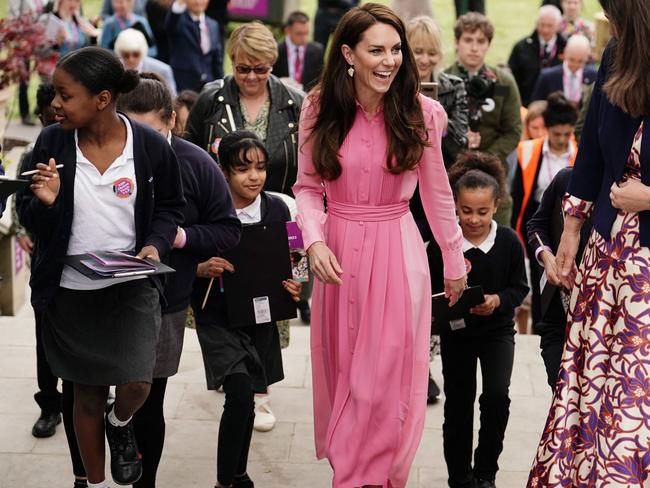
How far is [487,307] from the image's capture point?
559 centimetres

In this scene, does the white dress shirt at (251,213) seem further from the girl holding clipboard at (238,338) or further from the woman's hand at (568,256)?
the woman's hand at (568,256)

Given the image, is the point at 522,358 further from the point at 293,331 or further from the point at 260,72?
the point at 260,72

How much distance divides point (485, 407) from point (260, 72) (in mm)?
2472

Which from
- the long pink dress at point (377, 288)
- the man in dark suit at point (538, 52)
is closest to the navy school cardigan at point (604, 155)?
the long pink dress at point (377, 288)

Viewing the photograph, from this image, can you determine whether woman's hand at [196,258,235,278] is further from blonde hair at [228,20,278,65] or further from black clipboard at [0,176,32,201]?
blonde hair at [228,20,278,65]

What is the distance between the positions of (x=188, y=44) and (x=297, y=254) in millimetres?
7322

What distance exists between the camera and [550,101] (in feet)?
29.0

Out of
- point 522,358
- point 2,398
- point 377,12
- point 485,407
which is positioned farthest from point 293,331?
point 377,12

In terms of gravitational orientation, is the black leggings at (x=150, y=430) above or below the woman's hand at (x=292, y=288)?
below

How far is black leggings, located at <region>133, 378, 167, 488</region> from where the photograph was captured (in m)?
5.36

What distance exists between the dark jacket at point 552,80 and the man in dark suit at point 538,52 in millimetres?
1135

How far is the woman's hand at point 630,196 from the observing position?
442 centimetres

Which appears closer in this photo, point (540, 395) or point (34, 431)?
point (34, 431)

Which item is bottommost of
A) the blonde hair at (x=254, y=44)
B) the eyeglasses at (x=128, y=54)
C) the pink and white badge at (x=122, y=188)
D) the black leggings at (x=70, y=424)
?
the black leggings at (x=70, y=424)
